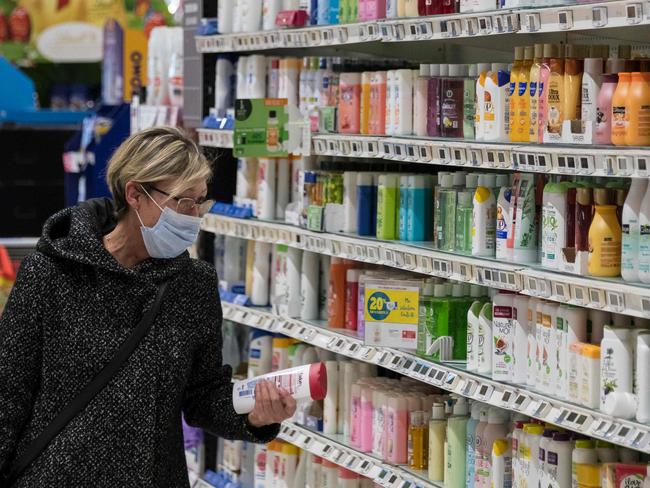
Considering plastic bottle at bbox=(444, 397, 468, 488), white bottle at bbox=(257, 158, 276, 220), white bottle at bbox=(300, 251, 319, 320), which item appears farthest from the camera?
white bottle at bbox=(257, 158, 276, 220)

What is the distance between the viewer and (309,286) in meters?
5.27

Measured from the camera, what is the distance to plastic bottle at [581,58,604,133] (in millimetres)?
3609

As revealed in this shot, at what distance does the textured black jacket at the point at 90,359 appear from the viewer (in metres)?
3.46

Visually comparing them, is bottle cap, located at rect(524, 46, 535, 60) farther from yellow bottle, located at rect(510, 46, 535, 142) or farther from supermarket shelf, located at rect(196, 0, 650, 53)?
supermarket shelf, located at rect(196, 0, 650, 53)

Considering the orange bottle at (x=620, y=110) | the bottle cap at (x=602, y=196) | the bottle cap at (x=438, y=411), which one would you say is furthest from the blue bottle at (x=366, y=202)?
the orange bottle at (x=620, y=110)

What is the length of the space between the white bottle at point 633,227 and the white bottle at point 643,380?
177 mm

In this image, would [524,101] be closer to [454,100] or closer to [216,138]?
[454,100]

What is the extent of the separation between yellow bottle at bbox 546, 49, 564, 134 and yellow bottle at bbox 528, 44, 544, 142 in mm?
67

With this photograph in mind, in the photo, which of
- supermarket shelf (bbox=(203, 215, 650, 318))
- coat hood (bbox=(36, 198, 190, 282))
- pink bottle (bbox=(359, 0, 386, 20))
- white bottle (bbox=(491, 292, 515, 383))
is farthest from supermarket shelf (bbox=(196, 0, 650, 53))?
coat hood (bbox=(36, 198, 190, 282))

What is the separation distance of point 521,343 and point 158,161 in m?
1.26

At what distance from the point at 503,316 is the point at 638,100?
0.88 meters

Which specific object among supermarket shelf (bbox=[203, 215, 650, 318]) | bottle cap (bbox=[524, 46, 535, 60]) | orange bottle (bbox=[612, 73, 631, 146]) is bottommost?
supermarket shelf (bbox=[203, 215, 650, 318])

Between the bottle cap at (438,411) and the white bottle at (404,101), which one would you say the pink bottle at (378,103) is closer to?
the white bottle at (404,101)

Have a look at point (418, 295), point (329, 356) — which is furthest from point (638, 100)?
point (329, 356)
